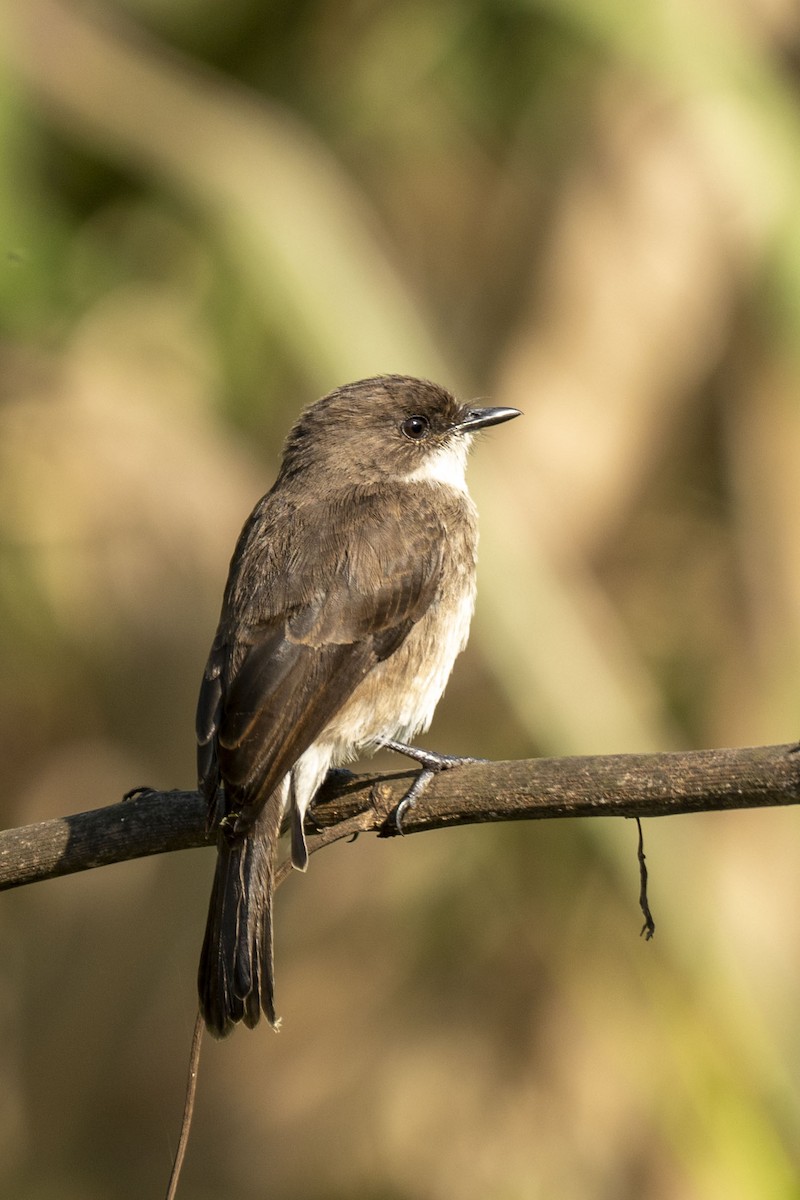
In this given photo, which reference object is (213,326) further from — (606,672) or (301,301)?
(606,672)

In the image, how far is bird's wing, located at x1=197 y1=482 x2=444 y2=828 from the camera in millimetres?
3520

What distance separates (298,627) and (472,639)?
63.8 inches

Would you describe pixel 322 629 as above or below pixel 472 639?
below

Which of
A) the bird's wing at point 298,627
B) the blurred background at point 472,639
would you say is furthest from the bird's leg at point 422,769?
the blurred background at point 472,639

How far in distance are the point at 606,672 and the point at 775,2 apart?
317cm

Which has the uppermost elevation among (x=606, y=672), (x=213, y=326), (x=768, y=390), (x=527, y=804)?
(x=213, y=326)

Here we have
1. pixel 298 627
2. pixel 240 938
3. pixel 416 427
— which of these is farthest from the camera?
pixel 416 427

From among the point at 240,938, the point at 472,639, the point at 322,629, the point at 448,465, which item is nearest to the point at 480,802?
the point at 240,938

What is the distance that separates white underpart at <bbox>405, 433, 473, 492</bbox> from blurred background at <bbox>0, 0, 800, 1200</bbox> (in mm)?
672

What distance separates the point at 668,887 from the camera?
3912mm

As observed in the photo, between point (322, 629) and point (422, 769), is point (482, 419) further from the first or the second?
point (422, 769)

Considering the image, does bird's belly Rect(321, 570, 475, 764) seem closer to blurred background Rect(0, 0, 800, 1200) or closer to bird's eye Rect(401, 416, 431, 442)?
bird's eye Rect(401, 416, 431, 442)

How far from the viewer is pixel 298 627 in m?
3.78

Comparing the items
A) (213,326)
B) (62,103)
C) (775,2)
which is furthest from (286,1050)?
(775,2)
